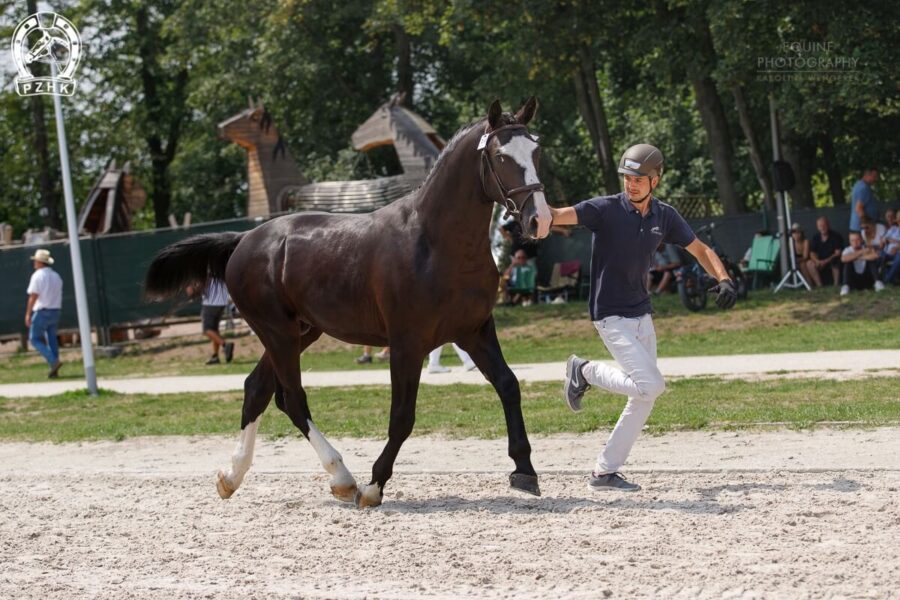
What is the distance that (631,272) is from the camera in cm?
789

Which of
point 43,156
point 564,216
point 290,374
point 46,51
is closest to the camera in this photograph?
point 564,216

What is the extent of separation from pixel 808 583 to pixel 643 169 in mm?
3009

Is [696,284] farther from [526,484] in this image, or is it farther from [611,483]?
[526,484]

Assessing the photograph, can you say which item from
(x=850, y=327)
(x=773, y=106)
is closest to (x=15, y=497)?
(x=850, y=327)

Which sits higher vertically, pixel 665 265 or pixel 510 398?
pixel 510 398

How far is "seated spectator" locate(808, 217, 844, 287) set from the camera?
24.0 m

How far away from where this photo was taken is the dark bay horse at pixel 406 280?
25.3ft

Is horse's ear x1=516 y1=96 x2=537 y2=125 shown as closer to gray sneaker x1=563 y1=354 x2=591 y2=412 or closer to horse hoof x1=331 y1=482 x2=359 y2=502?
gray sneaker x1=563 y1=354 x2=591 y2=412

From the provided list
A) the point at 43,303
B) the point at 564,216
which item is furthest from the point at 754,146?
the point at 564,216

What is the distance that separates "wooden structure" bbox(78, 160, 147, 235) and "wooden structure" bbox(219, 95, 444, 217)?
345cm

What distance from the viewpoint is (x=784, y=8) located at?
22578 millimetres

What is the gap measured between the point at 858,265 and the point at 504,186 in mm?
17073

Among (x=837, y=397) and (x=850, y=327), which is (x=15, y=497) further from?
(x=850, y=327)

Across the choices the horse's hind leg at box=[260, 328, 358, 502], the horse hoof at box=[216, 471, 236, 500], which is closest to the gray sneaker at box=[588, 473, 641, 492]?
the horse's hind leg at box=[260, 328, 358, 502]
